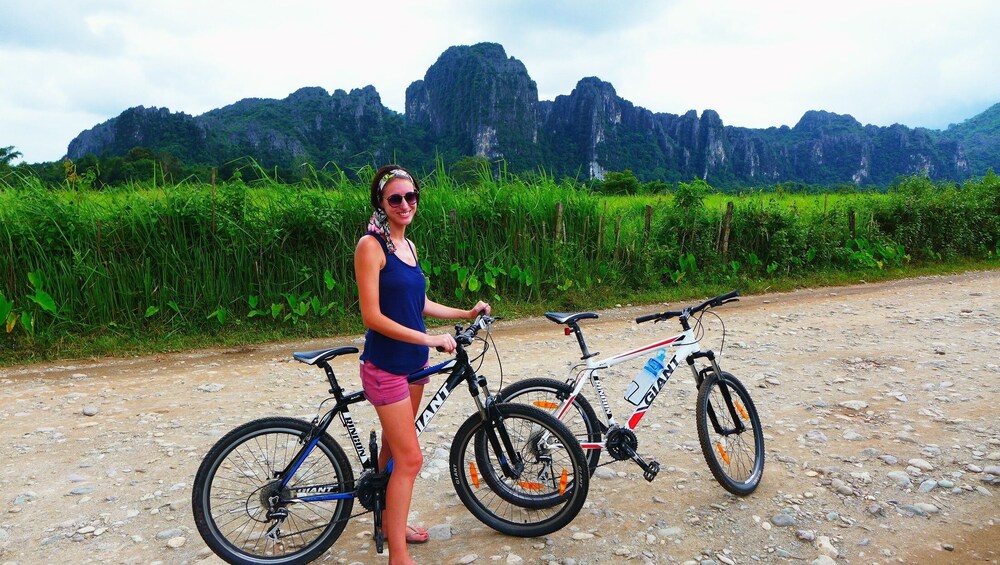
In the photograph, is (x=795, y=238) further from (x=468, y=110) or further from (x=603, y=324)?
(x=468, y=110)

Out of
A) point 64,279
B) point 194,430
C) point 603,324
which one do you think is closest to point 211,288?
point 64,279

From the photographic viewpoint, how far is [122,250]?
29.3 feet

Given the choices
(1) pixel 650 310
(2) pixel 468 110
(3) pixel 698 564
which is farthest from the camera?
(2) pixel 468 110

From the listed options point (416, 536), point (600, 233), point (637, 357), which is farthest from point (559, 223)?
point (416, 536)

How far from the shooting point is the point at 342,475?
10.8ft

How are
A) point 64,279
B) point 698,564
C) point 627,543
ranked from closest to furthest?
point 698,564
point 627,543
point 64,279

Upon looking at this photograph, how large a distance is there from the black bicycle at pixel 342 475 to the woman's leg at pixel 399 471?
0.41ft

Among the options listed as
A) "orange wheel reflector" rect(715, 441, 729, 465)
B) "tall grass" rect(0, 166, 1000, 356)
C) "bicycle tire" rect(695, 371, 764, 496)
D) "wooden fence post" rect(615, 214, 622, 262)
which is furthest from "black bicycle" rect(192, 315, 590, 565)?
"wooden fence post" rect(615, 214, 622, 262)

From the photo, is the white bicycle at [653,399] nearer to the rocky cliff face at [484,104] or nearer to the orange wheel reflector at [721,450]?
the orange wheel reflector at [721,450]

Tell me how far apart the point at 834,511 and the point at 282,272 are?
825 cm

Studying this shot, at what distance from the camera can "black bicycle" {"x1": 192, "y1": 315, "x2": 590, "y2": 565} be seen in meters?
3.15

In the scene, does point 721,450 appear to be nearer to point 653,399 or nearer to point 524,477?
point 653,399

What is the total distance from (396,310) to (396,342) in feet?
0.55

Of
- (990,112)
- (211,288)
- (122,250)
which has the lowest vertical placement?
(211,288)
